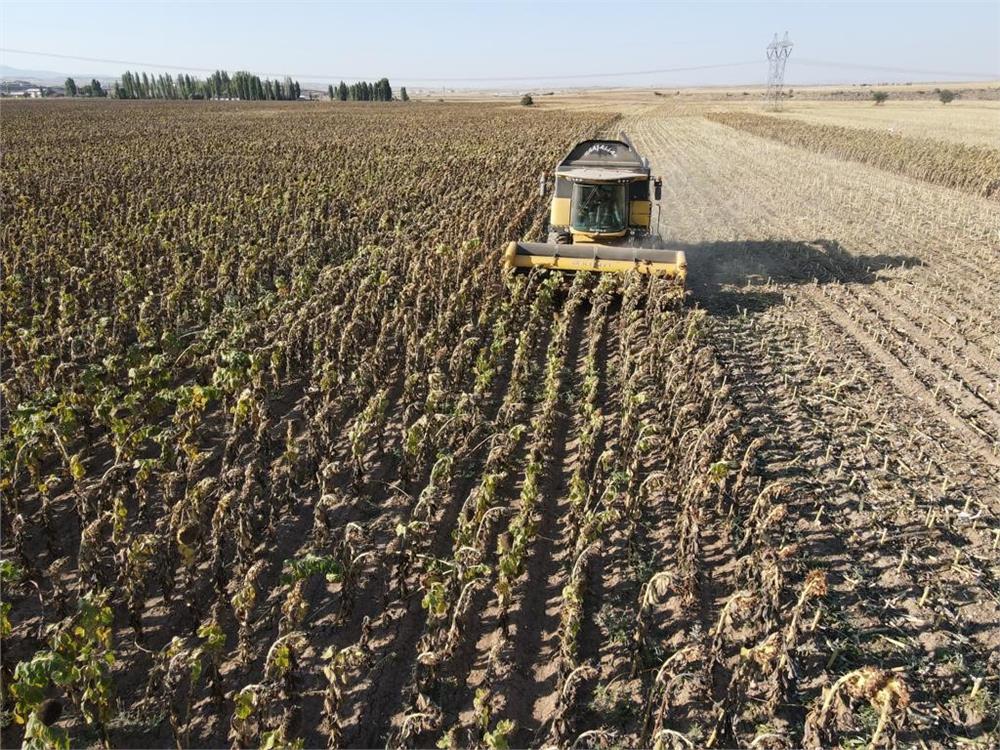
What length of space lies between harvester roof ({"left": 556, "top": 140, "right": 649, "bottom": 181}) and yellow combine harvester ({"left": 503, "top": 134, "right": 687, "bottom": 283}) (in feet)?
0.06

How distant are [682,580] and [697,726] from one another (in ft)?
4.19

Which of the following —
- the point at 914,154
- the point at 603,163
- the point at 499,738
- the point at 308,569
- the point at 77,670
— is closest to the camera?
the point at 499,738

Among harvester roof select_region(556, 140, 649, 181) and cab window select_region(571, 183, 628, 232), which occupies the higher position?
harvester roof select_region(556, 140, 649, 181)

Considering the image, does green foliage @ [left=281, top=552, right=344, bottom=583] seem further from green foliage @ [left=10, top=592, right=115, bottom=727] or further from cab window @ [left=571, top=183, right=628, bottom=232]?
cab window @ [left=571, top=183, right=628, bottom=232]

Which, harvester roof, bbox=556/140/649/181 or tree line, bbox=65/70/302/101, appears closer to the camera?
harvester roof, bbox=556/140/649/181

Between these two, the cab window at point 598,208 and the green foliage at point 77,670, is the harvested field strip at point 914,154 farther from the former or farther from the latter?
the green foliage at point 77,670

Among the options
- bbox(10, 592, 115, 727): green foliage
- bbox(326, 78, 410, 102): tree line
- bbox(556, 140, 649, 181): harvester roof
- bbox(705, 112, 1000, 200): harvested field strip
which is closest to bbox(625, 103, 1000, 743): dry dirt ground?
bbox(556, 140, 649, 181): harvester roof

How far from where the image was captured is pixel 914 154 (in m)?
28.0

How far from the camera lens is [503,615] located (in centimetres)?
521

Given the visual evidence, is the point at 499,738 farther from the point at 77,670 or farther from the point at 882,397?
the point at 882,397

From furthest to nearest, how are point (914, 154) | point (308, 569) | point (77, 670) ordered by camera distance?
point (914, 154), point (308, 569), point (77, 670)

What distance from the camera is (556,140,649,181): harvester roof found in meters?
12.4

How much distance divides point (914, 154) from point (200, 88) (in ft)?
428

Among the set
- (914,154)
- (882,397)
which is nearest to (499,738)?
(882,397)
